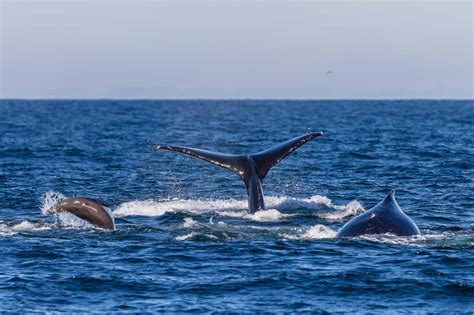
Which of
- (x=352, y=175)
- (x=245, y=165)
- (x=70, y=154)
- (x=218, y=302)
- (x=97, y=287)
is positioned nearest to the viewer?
(x=218, y=302)

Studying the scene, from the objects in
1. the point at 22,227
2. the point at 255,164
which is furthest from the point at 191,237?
the point at 22,227

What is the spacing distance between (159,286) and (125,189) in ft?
51.0

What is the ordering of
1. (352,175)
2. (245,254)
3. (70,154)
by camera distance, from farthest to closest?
(70,154) → (352,175) → (245,254)

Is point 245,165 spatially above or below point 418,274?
above

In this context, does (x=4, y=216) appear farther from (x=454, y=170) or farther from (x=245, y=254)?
(x=454, y=170)

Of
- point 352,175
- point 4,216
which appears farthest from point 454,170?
point 4,216

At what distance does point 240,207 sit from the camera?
1038 inches

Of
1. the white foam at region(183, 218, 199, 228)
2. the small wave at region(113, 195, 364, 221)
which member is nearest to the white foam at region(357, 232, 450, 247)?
the small wave at region(113, 195, 364, 221)

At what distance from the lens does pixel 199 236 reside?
68.6 feet

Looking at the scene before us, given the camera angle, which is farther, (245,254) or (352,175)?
(352,175)

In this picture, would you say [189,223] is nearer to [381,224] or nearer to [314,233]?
[314,233]

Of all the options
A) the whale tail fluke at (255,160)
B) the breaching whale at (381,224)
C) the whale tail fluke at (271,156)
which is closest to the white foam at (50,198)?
the whale tail fluke at (255,160)

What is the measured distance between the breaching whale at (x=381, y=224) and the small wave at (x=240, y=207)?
3.43 meters

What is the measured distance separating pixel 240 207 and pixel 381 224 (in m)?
6.62
